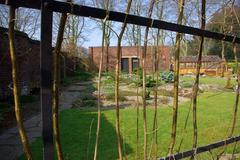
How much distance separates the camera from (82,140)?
6180mm

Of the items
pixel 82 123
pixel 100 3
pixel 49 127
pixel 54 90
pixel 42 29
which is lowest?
pixel 82 123

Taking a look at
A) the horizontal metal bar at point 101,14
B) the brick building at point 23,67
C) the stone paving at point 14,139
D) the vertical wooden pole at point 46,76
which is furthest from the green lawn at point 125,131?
the brick building at point 23,67

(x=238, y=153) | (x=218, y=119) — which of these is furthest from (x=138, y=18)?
(x=218, y=119)

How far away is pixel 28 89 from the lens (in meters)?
14.3

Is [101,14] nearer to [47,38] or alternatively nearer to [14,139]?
[47,38]

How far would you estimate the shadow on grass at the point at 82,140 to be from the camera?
5098 millimetres

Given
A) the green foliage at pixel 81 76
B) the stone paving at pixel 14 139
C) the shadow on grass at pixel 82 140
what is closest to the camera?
the shadow on grass at pixel 82 140

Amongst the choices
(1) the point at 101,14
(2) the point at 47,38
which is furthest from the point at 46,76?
(1) the point at 101,14

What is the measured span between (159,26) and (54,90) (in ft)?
2.72

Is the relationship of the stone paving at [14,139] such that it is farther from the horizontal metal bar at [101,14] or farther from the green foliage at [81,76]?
the green foliage at [81,76]

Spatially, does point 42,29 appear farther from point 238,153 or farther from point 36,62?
point 36,62

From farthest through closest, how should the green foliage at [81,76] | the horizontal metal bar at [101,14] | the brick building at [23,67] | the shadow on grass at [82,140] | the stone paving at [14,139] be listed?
the green foliage at [81,76] < the brick building at [23,67] < the stone paving at [14,139] < the shadow on grass at [82,140] < the horizontal metal bar at [101,14]

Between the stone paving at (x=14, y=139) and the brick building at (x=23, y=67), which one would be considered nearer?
the stone paving at (x=14, y=139)

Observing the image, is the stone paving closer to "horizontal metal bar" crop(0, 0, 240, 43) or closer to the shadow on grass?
the shadow on grass
